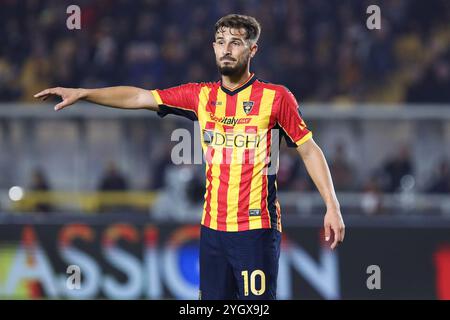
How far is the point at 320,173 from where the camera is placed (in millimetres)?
5902

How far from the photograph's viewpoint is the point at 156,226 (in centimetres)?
1080

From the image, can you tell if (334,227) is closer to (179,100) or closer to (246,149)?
(246,149)

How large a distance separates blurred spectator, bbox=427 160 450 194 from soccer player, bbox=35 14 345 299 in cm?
608

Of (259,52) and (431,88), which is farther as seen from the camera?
(259,52)

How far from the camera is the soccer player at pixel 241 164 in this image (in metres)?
5.88

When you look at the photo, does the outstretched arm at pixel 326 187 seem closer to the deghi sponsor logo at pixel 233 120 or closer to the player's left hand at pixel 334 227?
the player's left hand at pixel 334 227

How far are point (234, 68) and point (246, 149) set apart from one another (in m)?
0.48

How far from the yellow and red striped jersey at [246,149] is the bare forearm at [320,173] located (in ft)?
Answer: 0.28

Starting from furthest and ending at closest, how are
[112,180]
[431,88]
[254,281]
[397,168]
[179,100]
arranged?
[431,88], [112,180], [397,168], [179,100], [254,281]

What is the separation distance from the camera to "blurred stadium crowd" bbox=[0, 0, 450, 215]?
531 inches

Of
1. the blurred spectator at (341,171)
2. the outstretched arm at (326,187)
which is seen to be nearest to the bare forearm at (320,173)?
the outstretched arm at (326,187)

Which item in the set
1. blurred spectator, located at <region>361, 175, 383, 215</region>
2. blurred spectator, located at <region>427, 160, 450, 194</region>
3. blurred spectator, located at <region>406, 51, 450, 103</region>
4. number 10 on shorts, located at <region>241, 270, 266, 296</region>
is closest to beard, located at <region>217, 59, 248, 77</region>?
number 10 on shorts, located at <region>241, 270, 266, 296</region>

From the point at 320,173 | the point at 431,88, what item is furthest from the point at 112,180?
the point at 320,173

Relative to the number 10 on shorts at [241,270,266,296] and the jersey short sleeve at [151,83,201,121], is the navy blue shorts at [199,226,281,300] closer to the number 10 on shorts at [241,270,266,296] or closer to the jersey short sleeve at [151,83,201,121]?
the number 10 on shorts at [241,270,266,296]
